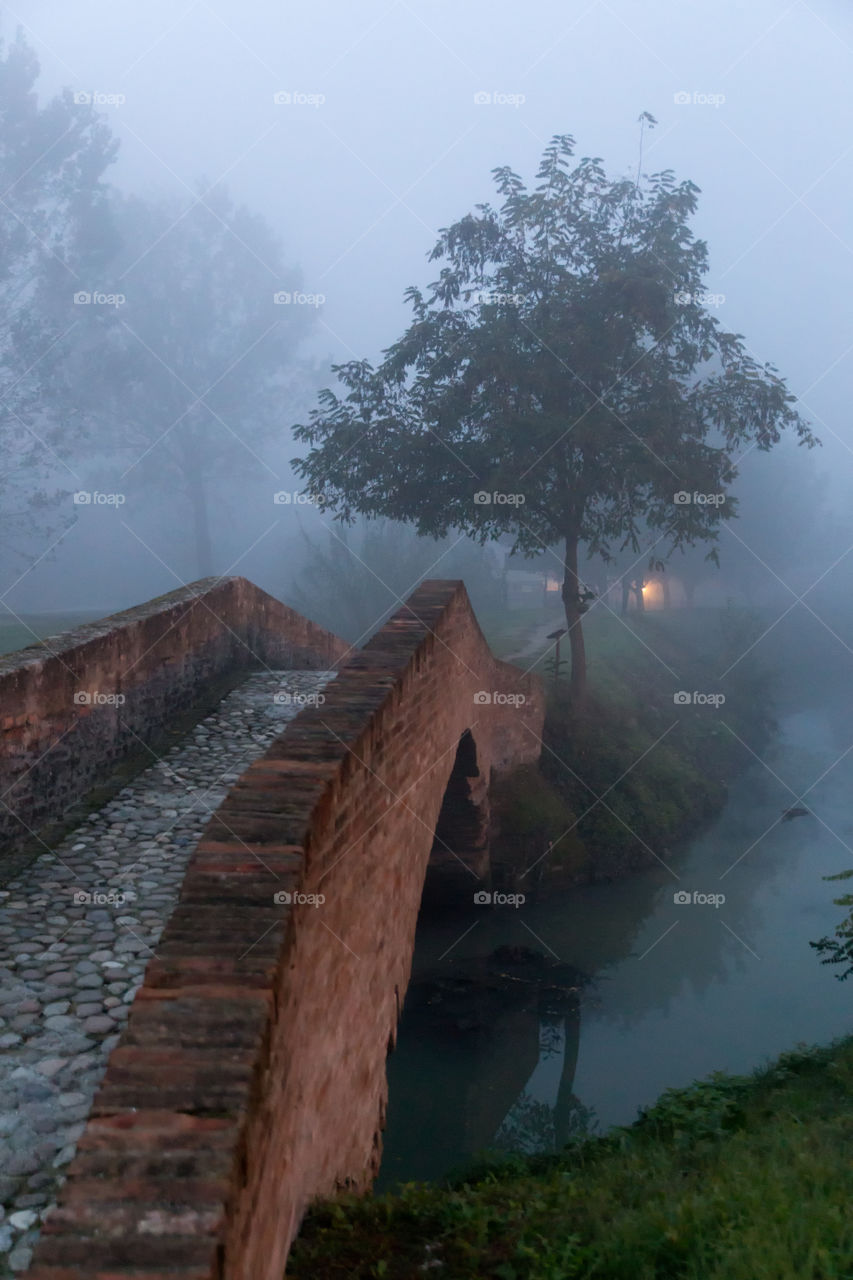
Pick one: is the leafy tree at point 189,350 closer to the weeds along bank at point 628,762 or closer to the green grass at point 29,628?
the green grass at point 29,628

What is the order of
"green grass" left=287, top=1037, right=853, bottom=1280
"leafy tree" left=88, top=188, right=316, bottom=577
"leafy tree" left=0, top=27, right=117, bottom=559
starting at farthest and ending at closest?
"leafy tree" left=88, top=188, right=316, bottom=577
"leafy tree" left=0, top=27, right=117, bottom=559
"green grass" left=287, top=1037, right=853, bottom=1280

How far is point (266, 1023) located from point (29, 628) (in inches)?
822

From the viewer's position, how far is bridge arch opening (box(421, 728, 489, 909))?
44.5 ft

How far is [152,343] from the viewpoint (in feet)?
104

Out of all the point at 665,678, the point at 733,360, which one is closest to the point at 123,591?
the point at 665,678

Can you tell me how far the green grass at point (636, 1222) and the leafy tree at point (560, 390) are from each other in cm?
1205

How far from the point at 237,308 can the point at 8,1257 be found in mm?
34772

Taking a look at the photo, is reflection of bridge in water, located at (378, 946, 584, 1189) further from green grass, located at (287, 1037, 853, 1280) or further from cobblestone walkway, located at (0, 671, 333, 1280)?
cobblestone walkway, located at (0, 671, 333, 1280)

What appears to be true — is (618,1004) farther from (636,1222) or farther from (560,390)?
(560,390)

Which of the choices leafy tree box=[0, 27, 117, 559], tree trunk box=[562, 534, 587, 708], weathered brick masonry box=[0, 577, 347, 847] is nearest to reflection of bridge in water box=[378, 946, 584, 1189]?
weathered brick masonry box=[0, 577, 347, 847]

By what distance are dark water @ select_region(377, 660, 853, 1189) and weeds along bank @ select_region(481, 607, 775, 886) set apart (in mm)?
610

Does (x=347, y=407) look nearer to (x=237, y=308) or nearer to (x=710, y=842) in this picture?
(x=710, y=842)

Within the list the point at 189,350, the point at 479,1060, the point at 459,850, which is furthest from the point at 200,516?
the point at 479,1060

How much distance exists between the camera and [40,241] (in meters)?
24.4
